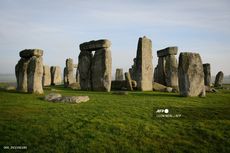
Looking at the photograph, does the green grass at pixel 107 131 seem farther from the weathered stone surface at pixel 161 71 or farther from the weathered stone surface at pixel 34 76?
the weathered stone surface at pixel 161 71

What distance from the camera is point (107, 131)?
7469 mm

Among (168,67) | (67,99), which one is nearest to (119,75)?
(168,67)

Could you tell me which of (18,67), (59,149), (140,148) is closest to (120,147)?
(140,148)

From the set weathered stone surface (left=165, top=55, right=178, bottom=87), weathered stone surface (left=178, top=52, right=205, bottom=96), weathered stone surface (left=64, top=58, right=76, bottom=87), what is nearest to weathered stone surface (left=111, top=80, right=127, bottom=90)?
weathered stone surface (left=165, top=55, right=178, bottom=87)

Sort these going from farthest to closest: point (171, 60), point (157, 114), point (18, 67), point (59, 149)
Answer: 1. point (171, 60)
2. point (18, 67)
3. point (157, 114)
4. point (59, 149)

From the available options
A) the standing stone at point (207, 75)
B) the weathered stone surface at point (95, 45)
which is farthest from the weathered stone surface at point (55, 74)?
the standing stone at point (207, 75)

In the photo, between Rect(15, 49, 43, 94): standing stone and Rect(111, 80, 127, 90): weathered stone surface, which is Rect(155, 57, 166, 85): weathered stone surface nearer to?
Rect(111, 80, 127, 90): weathered stone surface

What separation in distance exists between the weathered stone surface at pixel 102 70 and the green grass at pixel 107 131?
8.18m

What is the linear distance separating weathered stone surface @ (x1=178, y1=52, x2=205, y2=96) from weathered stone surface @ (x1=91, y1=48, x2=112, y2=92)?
5.89 metres

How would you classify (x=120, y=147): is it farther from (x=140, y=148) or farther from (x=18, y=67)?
(x=18, y=67)

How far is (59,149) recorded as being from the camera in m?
6.43

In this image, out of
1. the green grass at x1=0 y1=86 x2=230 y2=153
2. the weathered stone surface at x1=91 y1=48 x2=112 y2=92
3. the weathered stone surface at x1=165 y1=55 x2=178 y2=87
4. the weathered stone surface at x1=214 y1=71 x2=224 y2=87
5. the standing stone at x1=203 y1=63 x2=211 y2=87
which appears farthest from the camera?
the weathered stone surface at x1=214 y1=71 x2=224 y2=87

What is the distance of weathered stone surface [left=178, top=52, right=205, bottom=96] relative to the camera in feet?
45.7

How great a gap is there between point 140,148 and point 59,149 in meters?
2.36
